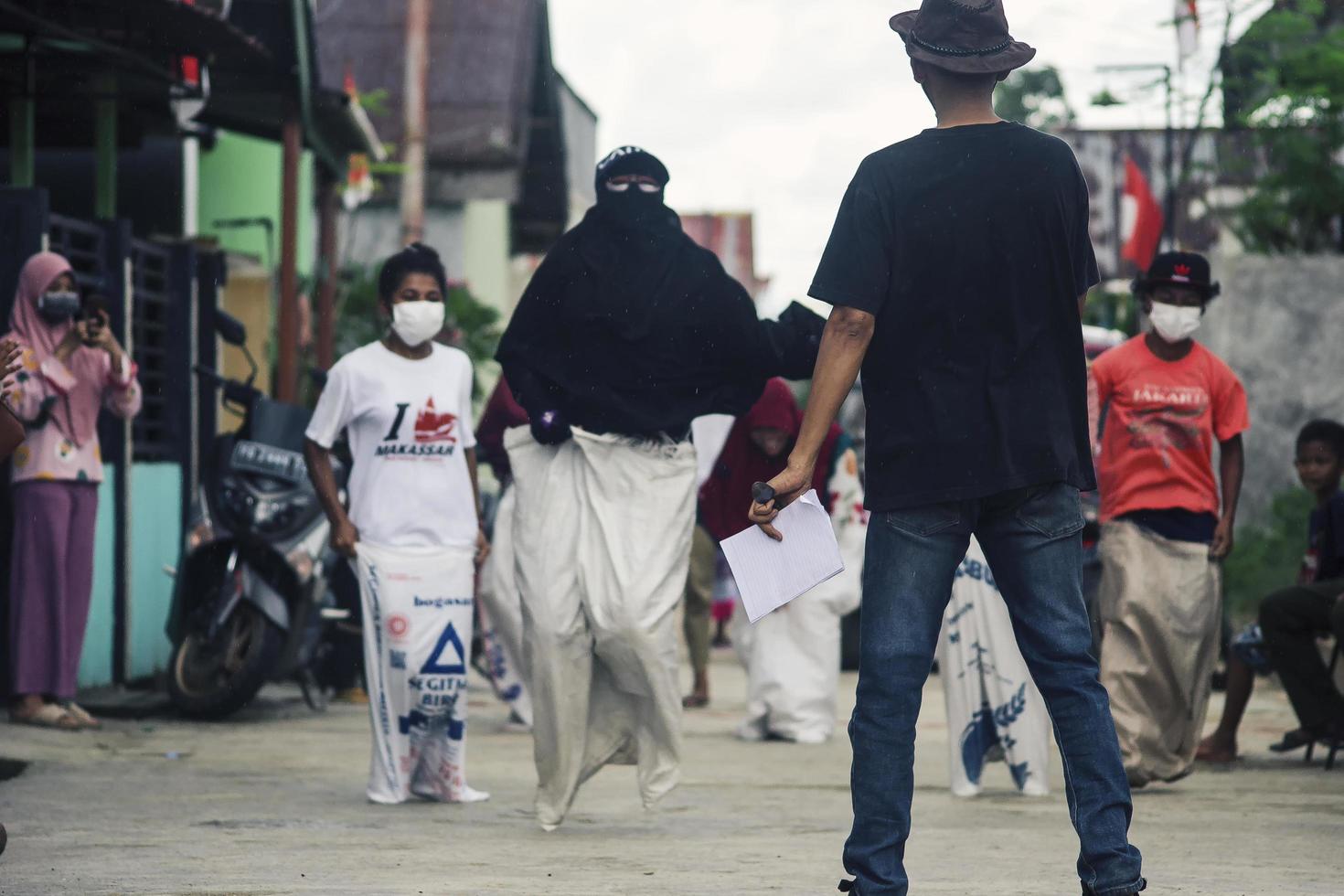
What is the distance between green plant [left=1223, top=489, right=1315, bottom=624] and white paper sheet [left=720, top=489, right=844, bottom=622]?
28.7ft

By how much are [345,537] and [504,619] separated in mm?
2692

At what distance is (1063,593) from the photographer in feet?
15.2

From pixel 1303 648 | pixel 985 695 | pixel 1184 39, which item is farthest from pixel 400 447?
pixel 1184 39

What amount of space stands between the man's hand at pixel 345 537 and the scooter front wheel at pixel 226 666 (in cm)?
234

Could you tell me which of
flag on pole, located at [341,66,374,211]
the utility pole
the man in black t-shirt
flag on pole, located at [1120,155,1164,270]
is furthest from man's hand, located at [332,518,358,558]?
flag on pole, located at [1120,155,1164,270]

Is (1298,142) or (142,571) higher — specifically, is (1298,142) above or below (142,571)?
above

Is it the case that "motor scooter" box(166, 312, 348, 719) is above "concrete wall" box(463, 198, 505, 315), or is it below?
below

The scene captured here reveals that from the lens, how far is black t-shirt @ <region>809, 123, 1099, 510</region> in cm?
459

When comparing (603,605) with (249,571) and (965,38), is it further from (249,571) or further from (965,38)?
(249,571)

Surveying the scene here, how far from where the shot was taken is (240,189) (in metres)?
16.2

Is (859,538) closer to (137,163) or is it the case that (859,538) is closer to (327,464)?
(327,464)

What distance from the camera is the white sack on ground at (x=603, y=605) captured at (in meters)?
6.44

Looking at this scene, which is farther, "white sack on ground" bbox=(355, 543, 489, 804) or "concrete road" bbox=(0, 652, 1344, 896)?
"white sack on ground" bbox=(355, 543, 489, 804)

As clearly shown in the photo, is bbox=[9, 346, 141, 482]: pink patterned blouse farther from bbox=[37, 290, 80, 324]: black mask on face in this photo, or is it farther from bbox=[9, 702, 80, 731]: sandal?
bbox=[9, 702, 80, 731]: sandal
